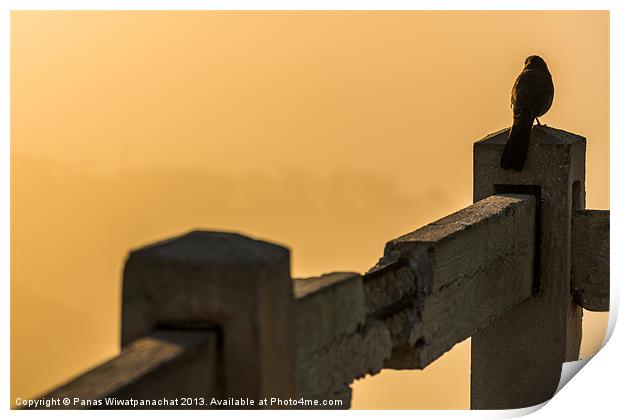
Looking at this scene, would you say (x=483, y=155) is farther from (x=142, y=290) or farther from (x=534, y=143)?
(x=142, y=290)

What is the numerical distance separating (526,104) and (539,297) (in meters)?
1.05

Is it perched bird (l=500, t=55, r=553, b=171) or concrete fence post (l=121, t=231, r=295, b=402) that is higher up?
perched bird (l=500, t=55, r=553, b=171)

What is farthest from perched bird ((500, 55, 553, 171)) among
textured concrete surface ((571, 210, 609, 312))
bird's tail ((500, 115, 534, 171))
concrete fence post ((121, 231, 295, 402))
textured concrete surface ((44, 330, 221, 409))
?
textured concrete surface ((44, 330, 221, 409))

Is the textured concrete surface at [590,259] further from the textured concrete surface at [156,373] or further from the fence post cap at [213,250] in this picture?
the textured concrete surface at [156,373]

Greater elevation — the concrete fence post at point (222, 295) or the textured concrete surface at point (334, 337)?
the concrete fence post at point (222, 295)

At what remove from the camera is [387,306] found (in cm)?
617

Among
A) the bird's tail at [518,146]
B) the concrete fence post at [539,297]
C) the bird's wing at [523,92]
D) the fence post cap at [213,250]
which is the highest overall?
the bird's wing at [523,92]

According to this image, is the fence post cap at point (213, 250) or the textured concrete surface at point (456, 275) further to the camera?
the textured concrete surface at point (456, 275)

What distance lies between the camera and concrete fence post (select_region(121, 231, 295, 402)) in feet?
15.3

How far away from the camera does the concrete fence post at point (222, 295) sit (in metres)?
4.66

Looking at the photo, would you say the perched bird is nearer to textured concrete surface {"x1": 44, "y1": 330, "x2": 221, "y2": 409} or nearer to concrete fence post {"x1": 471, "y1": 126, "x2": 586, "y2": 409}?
concrete fence post {"x1": 471, "y1": 126, "x2": 586, "y2": 409}

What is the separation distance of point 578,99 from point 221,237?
3993 mm

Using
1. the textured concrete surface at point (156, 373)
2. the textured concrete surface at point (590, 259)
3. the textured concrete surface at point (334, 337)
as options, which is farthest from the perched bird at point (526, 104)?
the textured concrete surface at point (156, 373)

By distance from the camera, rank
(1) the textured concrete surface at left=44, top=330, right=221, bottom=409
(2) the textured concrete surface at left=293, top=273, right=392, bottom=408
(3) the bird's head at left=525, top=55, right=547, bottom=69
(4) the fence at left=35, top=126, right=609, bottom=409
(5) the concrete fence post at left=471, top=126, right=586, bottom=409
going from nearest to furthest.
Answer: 1. (1) the textured concrete surface at left=44, top=330, right=221, bottom=409
2. (4) the fence at left=35, top=126, right=609, bottom=409
3. (2) the textured concrete surface at left=293, top=273, right=392, bottom=408
4. (5) the concrete fence post at left=471, top=126, right=586, bottom=409
5. (3) the bird's head at left=525, top=55, right=547, bottom=69
